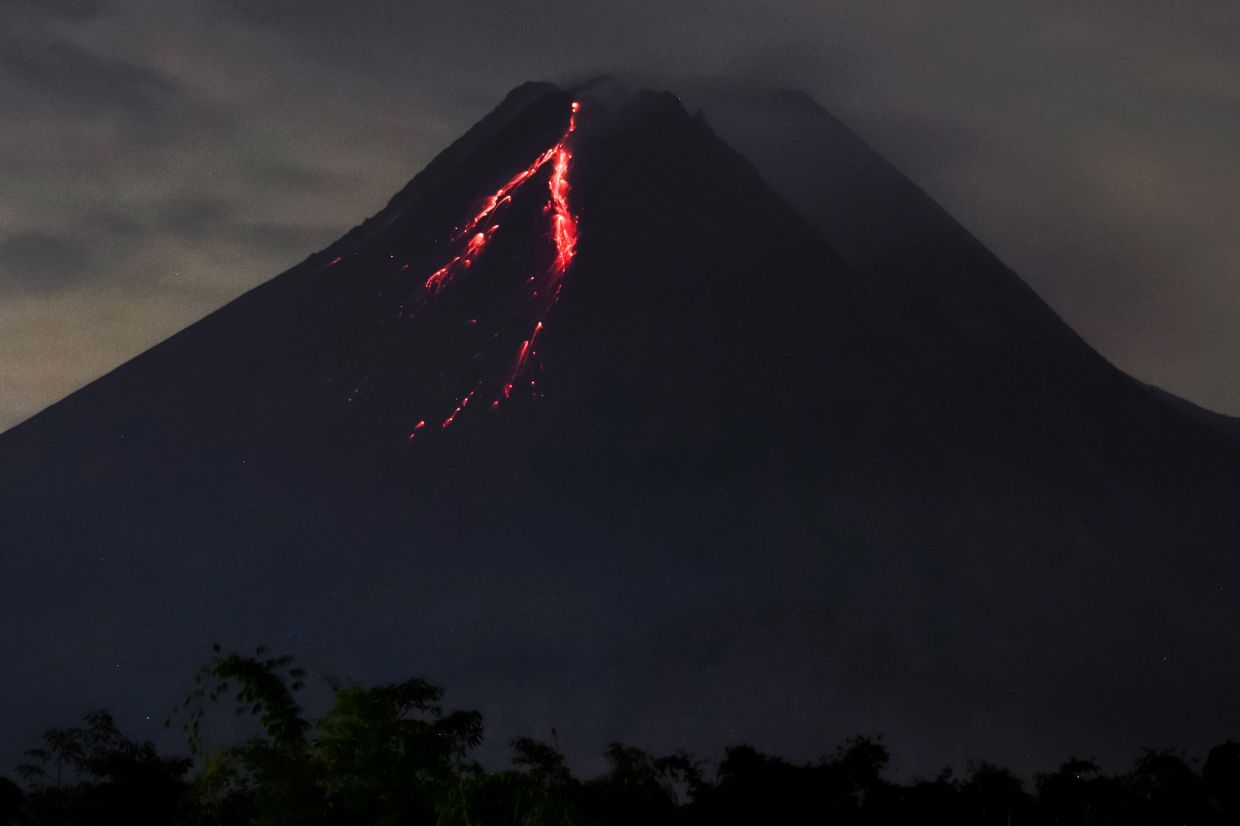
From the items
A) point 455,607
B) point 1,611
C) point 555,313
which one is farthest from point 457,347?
point 1,611

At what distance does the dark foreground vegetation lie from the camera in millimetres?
16391

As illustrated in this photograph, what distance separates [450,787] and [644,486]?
103820 mm

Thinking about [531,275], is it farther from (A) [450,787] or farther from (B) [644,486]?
(A) [450,787]

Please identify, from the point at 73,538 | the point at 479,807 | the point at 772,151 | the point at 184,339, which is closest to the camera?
the point at 479,807

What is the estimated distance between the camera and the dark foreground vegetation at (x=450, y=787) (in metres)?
16.4

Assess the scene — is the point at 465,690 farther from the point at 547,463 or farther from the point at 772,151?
the point at 772,151

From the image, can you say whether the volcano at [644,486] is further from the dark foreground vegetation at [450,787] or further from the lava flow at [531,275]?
the dark foreground vegetation at [450,787]

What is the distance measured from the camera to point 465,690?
349ft

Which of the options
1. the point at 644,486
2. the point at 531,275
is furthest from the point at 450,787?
the point at 531,275

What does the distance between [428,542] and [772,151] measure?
51061mm

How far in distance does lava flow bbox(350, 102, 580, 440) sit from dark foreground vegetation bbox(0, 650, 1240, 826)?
80125 millimetres

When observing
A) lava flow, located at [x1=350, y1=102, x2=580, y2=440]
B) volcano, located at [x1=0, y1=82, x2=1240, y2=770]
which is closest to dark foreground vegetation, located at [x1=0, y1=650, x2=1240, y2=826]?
volcano, located at [x1=0, y1=82, x2=1240, y2=770]

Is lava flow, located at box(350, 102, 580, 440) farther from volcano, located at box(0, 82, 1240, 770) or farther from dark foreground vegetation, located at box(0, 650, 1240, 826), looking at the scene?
dark foreground vegetation, located at box(0, 650, 1240, 826)

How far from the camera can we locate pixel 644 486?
392 ft
